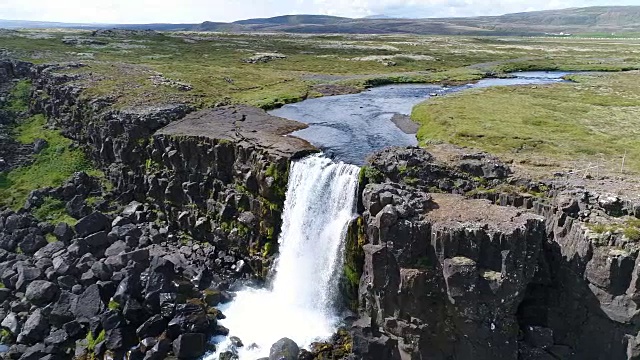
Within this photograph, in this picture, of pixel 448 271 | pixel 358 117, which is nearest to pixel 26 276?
pixel 448 271

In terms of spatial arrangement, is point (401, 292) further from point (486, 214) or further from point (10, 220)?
point (10, 220)

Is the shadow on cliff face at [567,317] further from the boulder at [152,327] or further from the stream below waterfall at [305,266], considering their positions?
the boulder at [152,327]

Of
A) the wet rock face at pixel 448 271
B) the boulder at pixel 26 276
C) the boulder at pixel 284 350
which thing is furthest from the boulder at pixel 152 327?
the wet rock face at pixel 448 271

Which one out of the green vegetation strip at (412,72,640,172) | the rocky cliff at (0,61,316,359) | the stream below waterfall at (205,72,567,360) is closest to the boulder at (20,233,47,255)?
the rocky cliff at (0,61,316,359)

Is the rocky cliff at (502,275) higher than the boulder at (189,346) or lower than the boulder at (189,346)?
higher

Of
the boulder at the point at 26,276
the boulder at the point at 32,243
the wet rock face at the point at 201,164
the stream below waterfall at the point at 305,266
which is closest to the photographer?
the stream below waterfall at the point at 305,266

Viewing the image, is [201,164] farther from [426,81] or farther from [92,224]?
[426,81]

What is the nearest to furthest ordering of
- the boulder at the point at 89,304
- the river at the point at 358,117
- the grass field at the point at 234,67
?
the boulder at the point at 89,304, the river at the point at 358,117, the grass field at the point at 234,67
